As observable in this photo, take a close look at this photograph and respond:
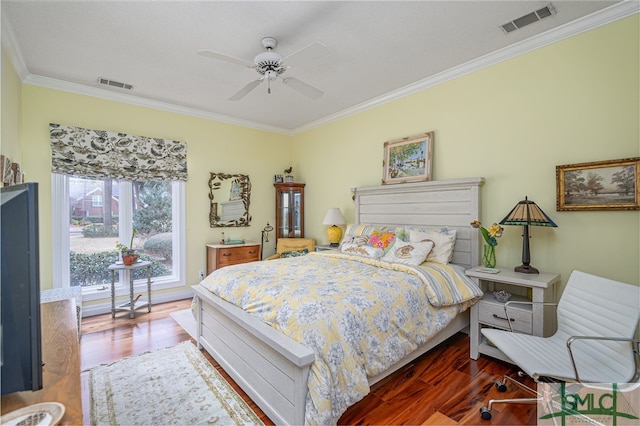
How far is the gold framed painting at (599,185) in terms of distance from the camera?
7.39ft

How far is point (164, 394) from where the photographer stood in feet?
7.04

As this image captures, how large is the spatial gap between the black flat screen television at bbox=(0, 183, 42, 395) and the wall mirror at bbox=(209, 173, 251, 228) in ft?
12.5

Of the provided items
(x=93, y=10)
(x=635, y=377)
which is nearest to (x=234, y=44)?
(x=93, y=10)

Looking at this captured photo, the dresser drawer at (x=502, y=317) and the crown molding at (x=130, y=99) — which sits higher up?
the crown molding at (x=130, y=99)

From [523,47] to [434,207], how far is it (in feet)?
5.58

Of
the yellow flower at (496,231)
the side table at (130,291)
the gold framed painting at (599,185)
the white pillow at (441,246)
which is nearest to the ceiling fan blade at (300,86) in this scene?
the white pillow at (441,246)

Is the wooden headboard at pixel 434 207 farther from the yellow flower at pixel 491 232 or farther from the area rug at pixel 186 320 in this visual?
the area rug at pixel 186 320

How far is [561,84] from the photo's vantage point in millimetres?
2605

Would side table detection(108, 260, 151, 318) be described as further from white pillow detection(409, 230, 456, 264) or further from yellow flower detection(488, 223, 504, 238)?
yellow flower detection(488, 223, 504, 238)

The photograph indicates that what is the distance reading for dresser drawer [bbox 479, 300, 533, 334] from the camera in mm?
2351

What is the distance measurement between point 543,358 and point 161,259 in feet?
14.7

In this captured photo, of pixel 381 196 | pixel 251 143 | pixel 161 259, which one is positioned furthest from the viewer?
pixel 251 143

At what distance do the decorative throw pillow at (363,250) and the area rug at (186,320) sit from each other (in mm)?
1810

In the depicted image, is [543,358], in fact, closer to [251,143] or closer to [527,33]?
[527,33]
